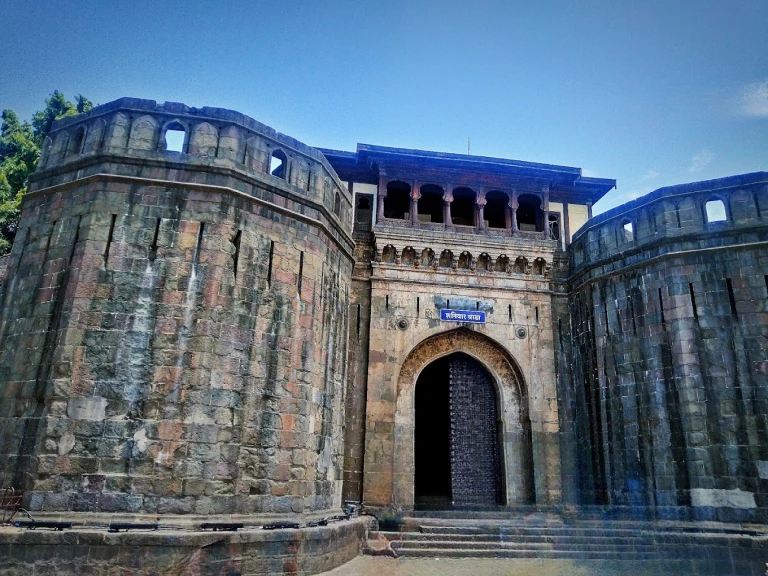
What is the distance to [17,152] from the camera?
2262 centimetres

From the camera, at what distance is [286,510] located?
10.7 m

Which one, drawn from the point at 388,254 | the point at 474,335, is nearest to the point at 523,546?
the point at 474,335

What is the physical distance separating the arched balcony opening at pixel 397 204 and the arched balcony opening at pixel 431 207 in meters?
0.52

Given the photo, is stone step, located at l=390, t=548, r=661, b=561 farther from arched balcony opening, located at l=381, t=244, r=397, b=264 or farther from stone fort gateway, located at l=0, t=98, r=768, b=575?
arched balcony opening, located at l=381, t=244, r=397, b=264

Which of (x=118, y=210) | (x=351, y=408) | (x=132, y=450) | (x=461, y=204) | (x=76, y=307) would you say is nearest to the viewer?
(x=132, y=450)

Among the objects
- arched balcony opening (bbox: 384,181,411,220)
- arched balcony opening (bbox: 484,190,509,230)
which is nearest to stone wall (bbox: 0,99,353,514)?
arched balcony opening (bbox: 384,181,411,220)

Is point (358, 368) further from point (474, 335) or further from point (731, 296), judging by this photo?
point (731, 296)

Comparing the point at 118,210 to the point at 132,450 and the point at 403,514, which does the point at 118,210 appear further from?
the point at 403,514

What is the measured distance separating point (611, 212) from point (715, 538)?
343 inches

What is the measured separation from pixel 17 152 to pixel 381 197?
16.2 meters

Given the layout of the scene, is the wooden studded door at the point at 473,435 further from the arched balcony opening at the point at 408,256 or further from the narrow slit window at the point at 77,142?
the narrow slit window at the point at 77,142

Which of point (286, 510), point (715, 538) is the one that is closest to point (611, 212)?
point (715, 538)

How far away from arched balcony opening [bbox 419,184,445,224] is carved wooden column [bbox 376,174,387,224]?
1527 mm

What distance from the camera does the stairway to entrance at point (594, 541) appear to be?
11234mm
